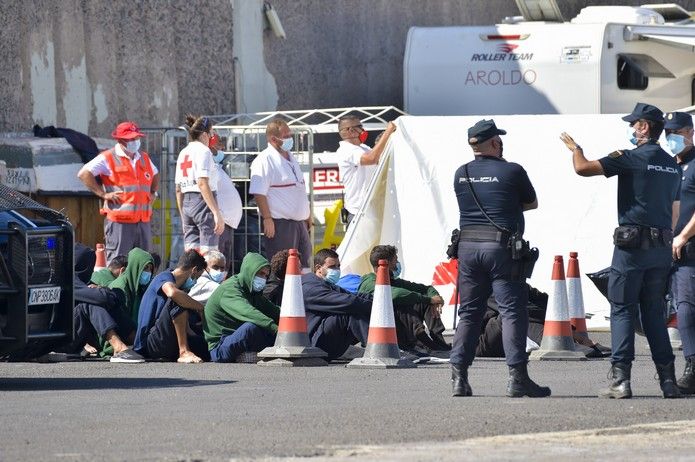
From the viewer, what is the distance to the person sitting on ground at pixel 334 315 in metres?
13.5

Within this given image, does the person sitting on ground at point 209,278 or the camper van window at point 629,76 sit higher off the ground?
the camper van window at point 629,76

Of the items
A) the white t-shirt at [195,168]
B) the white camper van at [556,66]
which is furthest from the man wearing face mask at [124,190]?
the white camper van at [556,66]

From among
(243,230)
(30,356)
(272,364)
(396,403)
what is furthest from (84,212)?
(396,403)

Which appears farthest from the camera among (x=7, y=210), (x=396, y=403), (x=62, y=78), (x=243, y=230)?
(x=62, y=78)

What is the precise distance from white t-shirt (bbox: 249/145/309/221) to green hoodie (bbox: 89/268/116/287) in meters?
1.91

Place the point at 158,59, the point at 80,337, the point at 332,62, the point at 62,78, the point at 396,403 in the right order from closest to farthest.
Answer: the point at 396,403, the point at 80,337, the point at 62,78, the point at 158,59, the point at 332,62

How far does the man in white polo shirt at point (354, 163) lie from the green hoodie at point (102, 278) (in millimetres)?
3144

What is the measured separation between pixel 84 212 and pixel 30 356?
738 centimetres

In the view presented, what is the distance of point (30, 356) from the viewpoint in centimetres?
1168

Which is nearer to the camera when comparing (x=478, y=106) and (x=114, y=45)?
(x=114, y=45)

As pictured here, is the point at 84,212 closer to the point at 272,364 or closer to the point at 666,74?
the point at 272,364

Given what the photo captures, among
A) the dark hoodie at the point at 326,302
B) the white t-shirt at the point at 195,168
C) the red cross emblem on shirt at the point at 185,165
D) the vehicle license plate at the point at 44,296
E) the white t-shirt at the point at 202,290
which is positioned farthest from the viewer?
the red cross emblem on shirt at the point at 185,165

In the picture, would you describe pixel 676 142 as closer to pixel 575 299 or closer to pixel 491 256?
pixel 491 256

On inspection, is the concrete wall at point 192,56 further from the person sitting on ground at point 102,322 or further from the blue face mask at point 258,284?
the blue face mask at point 258,284
